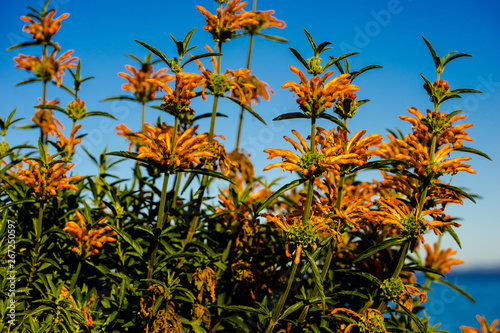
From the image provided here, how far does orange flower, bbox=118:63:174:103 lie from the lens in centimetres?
452

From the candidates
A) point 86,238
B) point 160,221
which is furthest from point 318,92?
point 86,238

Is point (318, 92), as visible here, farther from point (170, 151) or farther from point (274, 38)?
point (274, 38)

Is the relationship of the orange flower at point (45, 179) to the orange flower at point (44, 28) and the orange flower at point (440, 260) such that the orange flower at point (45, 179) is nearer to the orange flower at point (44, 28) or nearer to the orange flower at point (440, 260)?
the orange flower at point (44, 28)

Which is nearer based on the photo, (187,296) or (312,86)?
(312,86)

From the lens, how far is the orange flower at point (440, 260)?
4.12 meters

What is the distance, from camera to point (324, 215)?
8.84 feet

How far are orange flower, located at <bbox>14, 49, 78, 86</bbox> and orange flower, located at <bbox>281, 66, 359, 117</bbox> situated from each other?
3.09 metres

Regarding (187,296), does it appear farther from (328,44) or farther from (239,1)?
(239,1)

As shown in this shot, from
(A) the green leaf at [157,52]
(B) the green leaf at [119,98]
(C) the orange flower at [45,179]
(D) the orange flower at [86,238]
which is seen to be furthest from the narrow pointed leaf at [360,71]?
(B) the green leaf at [119,98]

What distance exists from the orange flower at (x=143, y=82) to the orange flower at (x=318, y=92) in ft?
7.66

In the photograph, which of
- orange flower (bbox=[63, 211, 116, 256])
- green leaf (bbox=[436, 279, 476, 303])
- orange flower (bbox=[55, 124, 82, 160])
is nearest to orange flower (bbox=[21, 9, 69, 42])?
orange flower (bbox=[55, 124, 82, 160])

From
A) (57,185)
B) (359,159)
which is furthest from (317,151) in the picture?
(57,185)

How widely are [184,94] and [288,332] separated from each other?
163cm

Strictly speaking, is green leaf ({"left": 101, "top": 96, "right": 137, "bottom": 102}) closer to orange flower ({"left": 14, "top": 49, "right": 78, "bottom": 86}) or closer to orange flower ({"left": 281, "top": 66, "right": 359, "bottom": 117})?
orange flower ({"left": 14, "top": 49, "right": 78, "bottom": 86})
